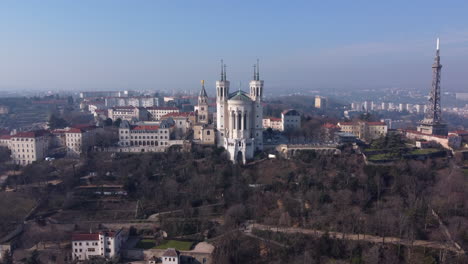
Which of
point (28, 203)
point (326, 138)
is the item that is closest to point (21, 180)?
point (28, 203)

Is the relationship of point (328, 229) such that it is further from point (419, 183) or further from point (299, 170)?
point (419, 183)

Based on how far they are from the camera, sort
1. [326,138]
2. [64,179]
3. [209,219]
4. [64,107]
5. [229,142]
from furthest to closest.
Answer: [64,107] → [326,138] → [229,142] → [64,179] → [209,219]

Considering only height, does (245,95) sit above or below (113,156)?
above

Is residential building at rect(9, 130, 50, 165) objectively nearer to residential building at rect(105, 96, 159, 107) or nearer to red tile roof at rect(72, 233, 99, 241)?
red tile roof at rect(72, 233, 99, 241)

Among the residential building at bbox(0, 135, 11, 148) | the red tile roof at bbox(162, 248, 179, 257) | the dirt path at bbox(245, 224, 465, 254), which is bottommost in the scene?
the red tile roof at bbox(162, 248, 179, 257)

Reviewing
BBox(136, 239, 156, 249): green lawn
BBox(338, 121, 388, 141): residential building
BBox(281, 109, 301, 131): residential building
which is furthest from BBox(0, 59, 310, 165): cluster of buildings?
BBox(136, 239, 156, 249): green lawn

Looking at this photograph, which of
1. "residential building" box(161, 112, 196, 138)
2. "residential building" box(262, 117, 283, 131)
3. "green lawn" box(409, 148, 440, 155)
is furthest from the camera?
"residential building" box(262, 117, 283, 131)

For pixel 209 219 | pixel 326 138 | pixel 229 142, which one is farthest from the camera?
pixel 326 138
